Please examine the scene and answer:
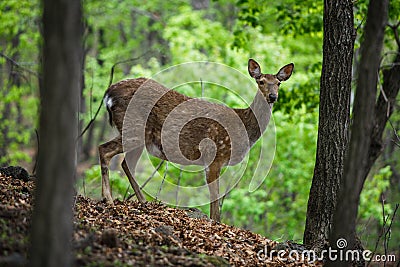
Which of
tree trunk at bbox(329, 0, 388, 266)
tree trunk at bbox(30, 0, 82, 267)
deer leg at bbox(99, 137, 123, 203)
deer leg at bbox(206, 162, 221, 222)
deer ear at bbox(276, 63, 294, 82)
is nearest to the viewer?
tree trunk at bbox(30, 0, 82, 267)

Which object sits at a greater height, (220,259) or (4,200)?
(4,200)

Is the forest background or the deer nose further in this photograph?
the forest background

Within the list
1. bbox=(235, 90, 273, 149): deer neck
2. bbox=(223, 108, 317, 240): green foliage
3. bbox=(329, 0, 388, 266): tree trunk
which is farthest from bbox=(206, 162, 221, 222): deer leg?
bbox=(223, 108, 317, 240): green foliage

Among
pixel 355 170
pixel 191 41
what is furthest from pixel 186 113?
pixel 191 41

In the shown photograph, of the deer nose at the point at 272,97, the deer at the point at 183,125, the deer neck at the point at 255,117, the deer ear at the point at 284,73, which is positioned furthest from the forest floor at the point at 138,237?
the deer ear at the point at 284,73

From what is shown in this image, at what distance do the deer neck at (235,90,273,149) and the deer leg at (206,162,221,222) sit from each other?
26.7 inches

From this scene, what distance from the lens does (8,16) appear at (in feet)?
48.1

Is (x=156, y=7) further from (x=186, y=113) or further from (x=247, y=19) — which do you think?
(x=186, y=113)

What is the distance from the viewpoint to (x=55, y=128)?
3.32 m

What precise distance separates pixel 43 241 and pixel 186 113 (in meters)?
4.66

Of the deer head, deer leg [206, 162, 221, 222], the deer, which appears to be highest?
the deer head

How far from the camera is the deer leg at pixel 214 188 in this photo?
7430 mm

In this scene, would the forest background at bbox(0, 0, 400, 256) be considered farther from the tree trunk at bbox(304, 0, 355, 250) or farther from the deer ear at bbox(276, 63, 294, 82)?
the tree trunk at bbox(304, 0, 355, 250)

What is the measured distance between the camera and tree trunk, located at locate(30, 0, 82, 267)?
3303mm
